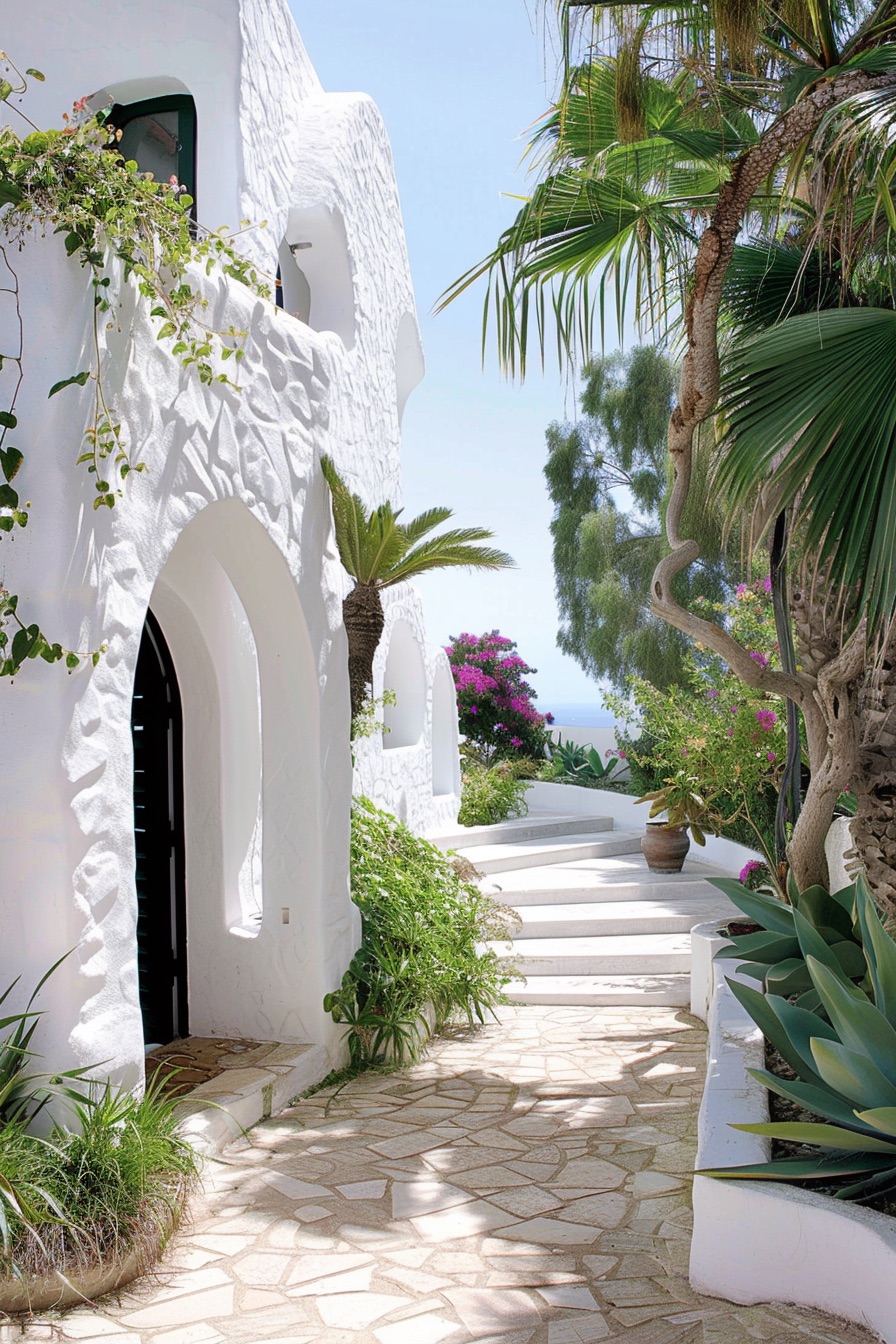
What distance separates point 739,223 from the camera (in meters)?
5.14

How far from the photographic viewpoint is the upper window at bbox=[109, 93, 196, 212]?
805 centimetres

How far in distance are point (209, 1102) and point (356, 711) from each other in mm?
3572

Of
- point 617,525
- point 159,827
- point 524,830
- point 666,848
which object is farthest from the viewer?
point 617,525

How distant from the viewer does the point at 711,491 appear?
4.90 metres

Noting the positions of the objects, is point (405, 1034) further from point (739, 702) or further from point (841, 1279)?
point (739, 702)

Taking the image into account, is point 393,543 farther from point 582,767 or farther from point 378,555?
point 582,767

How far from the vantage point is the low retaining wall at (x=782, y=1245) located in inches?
120

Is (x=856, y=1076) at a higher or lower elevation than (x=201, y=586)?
lower

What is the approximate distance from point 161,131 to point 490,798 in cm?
835

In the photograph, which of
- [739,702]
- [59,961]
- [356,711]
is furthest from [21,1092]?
[739,702]

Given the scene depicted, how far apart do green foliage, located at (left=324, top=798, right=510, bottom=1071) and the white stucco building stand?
247 millimetres

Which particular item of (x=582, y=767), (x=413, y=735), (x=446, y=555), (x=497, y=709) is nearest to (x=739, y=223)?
(x=446, y=555)

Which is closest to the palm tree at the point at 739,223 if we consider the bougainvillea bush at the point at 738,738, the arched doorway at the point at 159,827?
the arched doorway at the point at 159,827

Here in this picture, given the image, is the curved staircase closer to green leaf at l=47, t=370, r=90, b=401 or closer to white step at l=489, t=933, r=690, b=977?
white step at l=489, t=933, r=690, b=977
